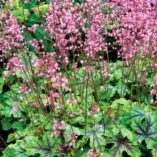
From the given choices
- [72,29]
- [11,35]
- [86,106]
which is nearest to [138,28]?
[72,29]

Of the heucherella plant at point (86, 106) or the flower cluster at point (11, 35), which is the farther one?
the heucherella plant at point (86, 106)

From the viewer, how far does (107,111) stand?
146 inches

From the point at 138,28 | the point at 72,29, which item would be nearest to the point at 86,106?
the point at 72,29

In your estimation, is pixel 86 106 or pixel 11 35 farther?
pixel 86 106

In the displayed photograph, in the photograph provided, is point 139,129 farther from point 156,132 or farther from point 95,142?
point 95,142

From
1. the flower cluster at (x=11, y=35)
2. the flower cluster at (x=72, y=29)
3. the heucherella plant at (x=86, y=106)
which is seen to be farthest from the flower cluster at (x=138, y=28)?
the flower cluster at (x=11, y=35)

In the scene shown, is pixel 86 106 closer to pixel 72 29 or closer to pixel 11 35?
pixel 72 29

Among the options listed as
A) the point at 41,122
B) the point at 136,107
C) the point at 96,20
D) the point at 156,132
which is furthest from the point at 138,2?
the point at 41,122

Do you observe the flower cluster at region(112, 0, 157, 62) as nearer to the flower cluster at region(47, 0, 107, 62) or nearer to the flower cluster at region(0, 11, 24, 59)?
the flower cluster at region(47, 0, 107, 62)

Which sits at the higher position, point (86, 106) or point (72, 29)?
point (72, 29)

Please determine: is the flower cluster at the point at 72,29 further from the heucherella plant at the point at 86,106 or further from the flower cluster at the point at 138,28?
the flower cluster at the point at 138,28

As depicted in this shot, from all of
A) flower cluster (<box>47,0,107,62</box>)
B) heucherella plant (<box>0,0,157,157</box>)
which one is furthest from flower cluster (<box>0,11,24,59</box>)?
flower cluster (<box>47,0,107,62</box>)

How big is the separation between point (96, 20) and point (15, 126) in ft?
5.44

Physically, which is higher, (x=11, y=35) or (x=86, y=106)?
(x=11, y=35)
